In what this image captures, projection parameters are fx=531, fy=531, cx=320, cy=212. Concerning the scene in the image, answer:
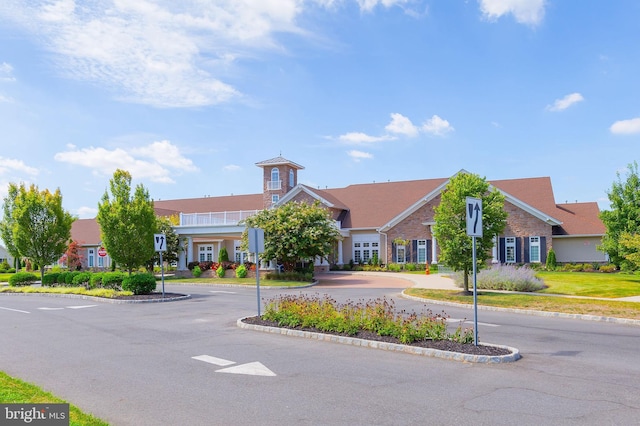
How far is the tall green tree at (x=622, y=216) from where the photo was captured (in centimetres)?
2923

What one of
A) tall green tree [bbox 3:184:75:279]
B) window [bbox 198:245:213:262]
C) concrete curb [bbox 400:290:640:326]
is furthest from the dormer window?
concrete curb [bbox 400:290:640:326]

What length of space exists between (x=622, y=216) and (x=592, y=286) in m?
8.09

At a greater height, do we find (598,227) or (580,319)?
(598,227)

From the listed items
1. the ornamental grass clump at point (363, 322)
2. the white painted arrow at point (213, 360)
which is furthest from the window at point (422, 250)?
the white painted arrow at point (213, 360)

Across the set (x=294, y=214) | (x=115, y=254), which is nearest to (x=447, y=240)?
(x=294, y=214)

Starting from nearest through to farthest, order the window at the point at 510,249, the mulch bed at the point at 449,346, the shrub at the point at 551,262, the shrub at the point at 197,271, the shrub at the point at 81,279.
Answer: the mulch bed at the point at 449,346, the shrub at the point at 81,279, the shrub at the point at 551,262, the window at the point at 510,249, the shrub at the point at 197,271

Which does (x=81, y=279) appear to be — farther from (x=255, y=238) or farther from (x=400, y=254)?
(x=400, y=254)

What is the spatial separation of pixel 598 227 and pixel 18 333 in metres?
35.7

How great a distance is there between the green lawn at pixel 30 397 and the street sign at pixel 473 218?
23.8 feet

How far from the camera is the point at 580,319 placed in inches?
614

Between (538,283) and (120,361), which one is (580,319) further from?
(120,361)

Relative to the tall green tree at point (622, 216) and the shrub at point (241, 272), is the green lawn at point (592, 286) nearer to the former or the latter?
the tall green tree at point (622, 216)

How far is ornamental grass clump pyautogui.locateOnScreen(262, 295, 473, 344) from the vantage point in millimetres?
10969

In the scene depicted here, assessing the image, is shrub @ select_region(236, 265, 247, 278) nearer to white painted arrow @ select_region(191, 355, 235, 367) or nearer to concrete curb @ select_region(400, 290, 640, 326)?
concrete curb @ select_region(400, 290, 640, 326)
